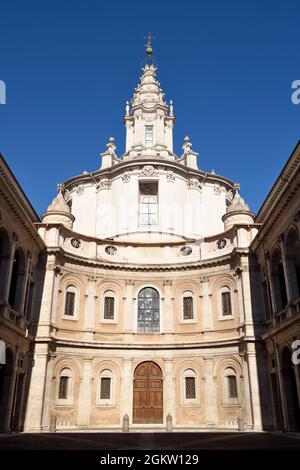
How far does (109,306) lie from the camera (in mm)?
30656

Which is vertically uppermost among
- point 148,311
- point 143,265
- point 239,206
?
point 239,206

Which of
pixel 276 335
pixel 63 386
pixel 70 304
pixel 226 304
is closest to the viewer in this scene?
pixel 276 335

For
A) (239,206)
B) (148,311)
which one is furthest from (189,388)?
(239,206)

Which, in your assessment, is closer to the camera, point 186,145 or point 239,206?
point 239,206

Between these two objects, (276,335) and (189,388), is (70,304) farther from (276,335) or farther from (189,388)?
(276,335)

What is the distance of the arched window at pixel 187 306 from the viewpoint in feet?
100

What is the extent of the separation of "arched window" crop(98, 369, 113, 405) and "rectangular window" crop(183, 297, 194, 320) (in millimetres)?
6702

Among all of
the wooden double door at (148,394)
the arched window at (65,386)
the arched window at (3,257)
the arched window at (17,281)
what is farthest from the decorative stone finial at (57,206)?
the wooden double door at (148,394)

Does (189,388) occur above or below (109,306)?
below

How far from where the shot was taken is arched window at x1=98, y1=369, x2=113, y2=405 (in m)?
28.4

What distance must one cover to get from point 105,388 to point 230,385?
27.9 feet

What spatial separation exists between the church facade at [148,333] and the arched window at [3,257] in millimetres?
5176

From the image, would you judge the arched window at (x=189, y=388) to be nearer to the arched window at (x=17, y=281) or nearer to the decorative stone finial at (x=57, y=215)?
the arched window at (x=17, y=281)

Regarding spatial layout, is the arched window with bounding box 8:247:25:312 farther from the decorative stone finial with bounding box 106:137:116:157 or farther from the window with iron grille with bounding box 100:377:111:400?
the decorative stone finial with bounding box 106:137:116:157
